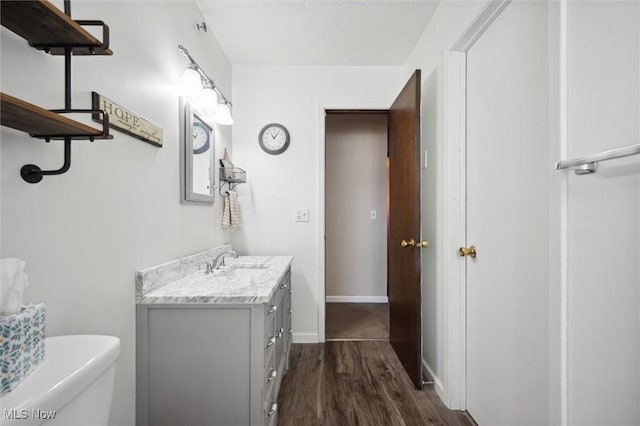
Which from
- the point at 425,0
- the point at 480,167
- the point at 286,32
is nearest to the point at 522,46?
the point at 480,167

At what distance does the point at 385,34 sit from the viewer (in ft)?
7.19

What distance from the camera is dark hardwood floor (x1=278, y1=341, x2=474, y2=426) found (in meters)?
1.67

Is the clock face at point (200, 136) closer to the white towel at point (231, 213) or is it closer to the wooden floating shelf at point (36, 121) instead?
the white towel at point (231, 213)

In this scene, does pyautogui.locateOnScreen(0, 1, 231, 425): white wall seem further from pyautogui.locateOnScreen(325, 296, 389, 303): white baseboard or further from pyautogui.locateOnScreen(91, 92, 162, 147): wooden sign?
pyautogui.locateOnScreen(325, 296, 389, 303): white baseboard

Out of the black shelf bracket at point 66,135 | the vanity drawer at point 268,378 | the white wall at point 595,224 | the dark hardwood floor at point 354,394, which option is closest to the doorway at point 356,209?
the dark hardwood floor at point 354,394

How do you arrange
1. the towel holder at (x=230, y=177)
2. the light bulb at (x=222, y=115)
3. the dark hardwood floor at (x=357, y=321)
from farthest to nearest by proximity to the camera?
the dark hardwood floor at (x=357, y=321) < the towel holder at (x=230, y=177) < the light bulb at (x=222, y=115)

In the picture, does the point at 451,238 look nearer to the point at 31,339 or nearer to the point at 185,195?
the point at 185,195

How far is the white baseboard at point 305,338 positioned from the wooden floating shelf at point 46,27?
7.97ft

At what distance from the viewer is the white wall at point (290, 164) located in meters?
2.68

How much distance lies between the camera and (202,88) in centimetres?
183

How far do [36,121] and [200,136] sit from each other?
4.22ft

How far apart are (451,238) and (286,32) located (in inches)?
71.1

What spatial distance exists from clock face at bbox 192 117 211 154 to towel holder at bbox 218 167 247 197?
10.9 inches

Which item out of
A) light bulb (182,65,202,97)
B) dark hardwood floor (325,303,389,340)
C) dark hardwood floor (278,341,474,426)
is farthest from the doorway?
light bulb (182,65,202,97)
